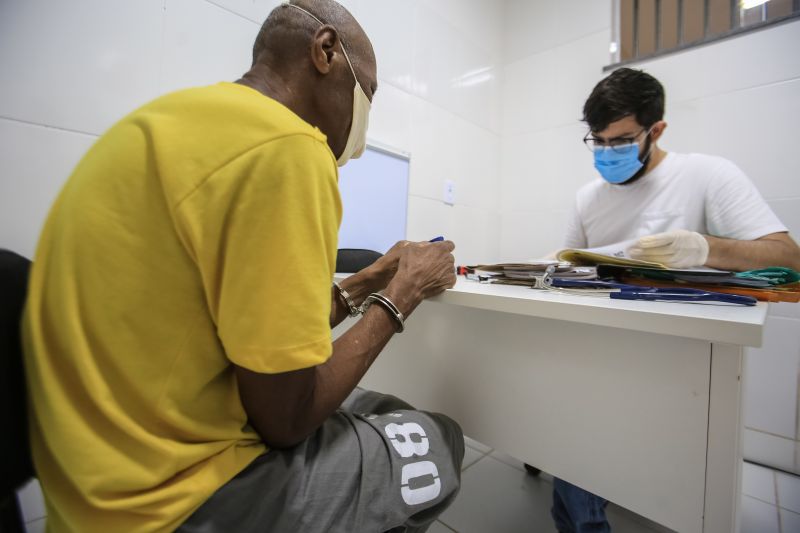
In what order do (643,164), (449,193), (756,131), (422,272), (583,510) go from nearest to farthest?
1. (422,272)
2. (583,510)
3. (643,164)
4. (756,131)
5. (449,193)

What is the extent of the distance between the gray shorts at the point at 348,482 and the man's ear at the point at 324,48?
60cm

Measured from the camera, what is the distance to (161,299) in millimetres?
401

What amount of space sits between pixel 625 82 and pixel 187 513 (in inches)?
66.9

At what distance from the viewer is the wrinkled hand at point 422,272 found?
2.18ft

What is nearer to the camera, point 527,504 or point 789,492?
point 527,504

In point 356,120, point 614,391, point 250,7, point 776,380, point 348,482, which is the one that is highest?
point 250,7

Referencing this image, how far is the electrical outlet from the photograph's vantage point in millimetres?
1932

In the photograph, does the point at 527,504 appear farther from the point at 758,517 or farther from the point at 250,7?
the point at 250,7

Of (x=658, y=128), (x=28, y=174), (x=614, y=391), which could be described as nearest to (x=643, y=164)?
(x=658, y=128)

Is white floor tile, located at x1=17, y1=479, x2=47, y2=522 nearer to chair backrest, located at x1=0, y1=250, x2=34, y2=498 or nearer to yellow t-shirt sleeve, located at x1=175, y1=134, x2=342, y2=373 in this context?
chair backrest, located at x1=0, y1=250, x2=34, y2=498

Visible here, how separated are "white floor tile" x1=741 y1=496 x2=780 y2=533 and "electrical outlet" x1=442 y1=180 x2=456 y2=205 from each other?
1666 mm

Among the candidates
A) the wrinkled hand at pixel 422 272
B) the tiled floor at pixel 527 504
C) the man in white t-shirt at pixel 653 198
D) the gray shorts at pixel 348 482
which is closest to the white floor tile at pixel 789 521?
the tiled floor at pixel 527 504

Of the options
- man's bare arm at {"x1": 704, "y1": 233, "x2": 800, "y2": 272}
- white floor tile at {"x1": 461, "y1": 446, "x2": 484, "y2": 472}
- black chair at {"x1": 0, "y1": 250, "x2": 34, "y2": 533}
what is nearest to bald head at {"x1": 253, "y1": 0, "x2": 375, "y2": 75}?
black chair at {"x1": 0, "y1": 250, "x2": 34, "y2": 533}

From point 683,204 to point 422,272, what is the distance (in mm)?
1280
